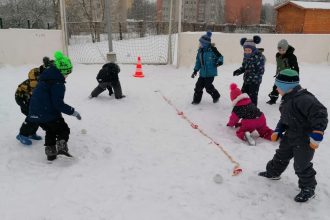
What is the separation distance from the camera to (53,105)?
456 cm

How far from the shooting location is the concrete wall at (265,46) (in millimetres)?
12266

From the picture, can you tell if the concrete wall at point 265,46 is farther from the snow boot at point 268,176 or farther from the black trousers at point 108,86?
the snow boot at point 268,176

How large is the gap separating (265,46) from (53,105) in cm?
1059

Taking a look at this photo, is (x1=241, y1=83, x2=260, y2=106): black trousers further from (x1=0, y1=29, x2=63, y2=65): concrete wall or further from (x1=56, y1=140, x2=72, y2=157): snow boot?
(x1=0, y1=29, x2=63, y2=65): concrete wall

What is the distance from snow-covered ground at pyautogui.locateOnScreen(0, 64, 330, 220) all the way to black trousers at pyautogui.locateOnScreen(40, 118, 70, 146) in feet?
1.10

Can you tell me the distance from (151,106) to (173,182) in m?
3.65

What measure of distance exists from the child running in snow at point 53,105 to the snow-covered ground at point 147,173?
0.97 ft

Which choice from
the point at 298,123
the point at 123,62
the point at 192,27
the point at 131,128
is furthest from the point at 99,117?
the point at 192,27

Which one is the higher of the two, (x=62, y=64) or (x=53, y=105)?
(x=62, y=64)

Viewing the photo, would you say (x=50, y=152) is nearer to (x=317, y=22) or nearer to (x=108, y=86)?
(x=108, y=86)

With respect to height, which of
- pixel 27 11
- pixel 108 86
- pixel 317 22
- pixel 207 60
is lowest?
pixel 108 86

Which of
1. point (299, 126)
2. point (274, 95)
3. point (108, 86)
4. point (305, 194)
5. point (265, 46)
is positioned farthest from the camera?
point (265, 46)


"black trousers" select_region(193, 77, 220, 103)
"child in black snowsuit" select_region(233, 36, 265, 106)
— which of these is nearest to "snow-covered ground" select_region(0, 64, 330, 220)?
"black trousers" select_region(193, 77, 220, 103)

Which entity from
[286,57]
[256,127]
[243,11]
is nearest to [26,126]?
[256,127]
